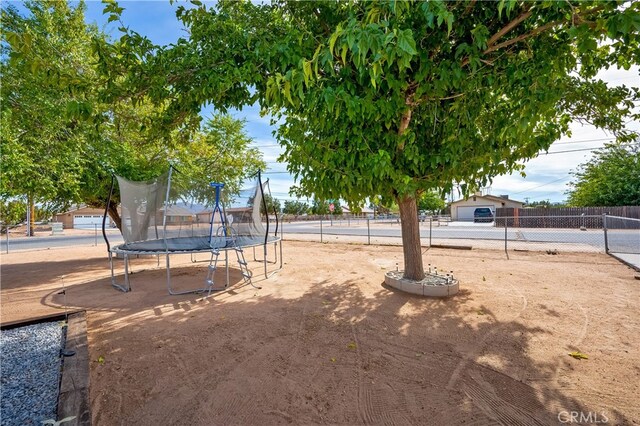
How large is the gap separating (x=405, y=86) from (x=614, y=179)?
30.0 m

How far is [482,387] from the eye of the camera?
2.51m

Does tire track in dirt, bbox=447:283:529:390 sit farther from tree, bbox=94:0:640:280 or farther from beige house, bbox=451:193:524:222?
beige house, bbox=451:193:524:222

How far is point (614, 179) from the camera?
23734 mm

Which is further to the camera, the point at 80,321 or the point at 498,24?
the point at 80,321

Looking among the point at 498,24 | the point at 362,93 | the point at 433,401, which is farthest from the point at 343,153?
the point at 433,401

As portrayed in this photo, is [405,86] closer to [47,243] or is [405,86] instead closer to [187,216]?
[187,216]

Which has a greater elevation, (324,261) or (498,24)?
(498,24)

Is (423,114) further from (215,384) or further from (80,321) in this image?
(80,321)

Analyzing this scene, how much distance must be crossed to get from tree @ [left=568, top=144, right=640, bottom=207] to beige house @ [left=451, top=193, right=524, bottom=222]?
406 inches

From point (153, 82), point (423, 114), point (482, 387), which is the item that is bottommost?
point (482, 387)

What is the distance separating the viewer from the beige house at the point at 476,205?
37812 mm

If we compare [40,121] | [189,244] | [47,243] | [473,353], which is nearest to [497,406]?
[473,353]

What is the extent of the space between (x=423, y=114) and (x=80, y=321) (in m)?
5.88

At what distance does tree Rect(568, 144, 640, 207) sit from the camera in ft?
74.3
